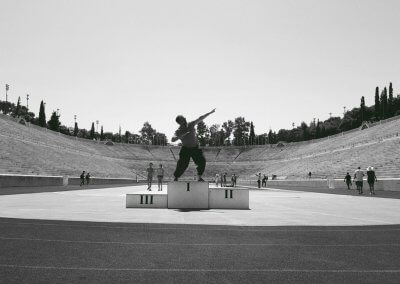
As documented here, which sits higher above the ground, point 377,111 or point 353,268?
point 377,111

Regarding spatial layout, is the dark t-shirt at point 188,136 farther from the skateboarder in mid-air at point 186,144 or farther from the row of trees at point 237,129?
the row of trees at point 237,129

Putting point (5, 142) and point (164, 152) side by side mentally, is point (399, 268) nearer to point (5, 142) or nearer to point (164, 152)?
point (5, 142)

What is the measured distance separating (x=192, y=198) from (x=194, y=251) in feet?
26.7

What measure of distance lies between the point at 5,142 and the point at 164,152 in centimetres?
6773

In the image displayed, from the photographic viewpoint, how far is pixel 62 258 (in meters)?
5.55

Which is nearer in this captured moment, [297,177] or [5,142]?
[5,142]

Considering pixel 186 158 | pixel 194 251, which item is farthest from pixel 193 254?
pixel 186 158

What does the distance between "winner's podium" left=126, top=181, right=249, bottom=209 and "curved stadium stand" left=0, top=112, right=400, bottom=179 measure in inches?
1140

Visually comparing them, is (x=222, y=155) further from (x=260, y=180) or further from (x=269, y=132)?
(x=260, y=180)

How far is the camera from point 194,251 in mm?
6164

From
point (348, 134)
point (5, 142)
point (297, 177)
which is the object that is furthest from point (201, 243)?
point (348, 134)

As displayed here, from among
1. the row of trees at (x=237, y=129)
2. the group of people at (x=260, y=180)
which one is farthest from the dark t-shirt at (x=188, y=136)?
the row of trees at (x=237, y=129)

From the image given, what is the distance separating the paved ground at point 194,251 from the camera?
4699 millimetres

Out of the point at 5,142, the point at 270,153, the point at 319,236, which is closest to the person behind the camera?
the point at 319,236
